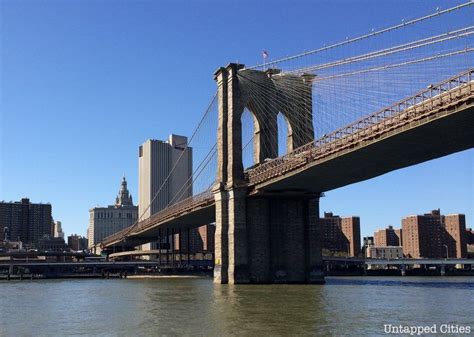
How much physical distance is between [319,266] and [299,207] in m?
6.88

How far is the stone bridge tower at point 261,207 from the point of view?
6838 cm

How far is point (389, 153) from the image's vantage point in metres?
54.0

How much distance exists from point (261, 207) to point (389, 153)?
64.6 feet

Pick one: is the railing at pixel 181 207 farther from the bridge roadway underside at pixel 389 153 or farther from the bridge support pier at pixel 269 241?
the bridge roadway underside at pixel 389 153

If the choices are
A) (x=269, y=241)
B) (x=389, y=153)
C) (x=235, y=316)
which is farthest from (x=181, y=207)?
(x=235, y=316)

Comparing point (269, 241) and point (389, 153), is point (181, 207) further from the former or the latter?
point (389, 153)

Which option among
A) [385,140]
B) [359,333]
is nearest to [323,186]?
[385,140]

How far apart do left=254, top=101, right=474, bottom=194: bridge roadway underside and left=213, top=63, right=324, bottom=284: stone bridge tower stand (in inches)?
123

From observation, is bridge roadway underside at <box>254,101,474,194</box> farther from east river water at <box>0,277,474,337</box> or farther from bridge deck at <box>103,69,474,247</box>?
east river water at <box>0,277,474,337</box>

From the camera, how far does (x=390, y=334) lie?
Answer: 2541 cm

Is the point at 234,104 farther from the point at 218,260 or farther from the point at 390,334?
the point at 390,334

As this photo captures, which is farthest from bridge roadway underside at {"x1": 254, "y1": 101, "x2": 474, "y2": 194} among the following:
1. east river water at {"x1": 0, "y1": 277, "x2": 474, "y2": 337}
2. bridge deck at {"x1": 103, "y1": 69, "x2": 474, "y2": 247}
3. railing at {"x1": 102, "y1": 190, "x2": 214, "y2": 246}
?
railing at {"x1": 102, "y1": 190, "x2": 214, "y2": 246}

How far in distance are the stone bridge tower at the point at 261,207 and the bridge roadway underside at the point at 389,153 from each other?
3.13 m

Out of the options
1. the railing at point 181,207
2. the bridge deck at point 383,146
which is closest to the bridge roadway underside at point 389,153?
the bridge deck at point 383,146
